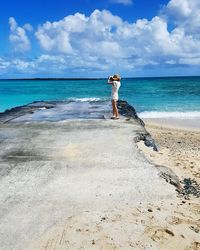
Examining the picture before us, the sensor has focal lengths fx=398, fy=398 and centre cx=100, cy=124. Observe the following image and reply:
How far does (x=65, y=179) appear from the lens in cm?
609

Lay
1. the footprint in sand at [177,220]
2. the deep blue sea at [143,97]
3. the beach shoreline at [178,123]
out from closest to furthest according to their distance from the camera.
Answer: the footprint in sand at [177,220]
the beach shoreline at [178,123]
the deep blue sea at [143,97]

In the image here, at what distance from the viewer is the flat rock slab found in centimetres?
480

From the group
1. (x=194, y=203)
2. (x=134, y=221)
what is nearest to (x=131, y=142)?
(x=194, y=203)

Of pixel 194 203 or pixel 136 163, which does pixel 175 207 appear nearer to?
pixel 194 203

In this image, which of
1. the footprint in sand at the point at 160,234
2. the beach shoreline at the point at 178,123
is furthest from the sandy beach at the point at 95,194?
the beach shoreline at the point at 178,123

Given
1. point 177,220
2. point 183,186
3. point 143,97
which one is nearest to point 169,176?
point 183,186

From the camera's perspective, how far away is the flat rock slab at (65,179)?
480 cm

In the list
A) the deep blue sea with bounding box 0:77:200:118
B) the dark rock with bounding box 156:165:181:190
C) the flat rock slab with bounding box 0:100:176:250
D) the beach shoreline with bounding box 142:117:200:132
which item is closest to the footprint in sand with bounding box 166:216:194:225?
the flat rock slab with bounding box 0:100:176:250

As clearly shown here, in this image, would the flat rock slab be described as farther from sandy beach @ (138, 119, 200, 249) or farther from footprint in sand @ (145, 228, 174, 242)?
footprint in sand @ (145, 228, 174, 242)

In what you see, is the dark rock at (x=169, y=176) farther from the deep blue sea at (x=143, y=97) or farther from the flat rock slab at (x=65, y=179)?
the deep blue sea at (x=143, y=97)

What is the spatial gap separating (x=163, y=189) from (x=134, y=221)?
A: 3.64 feet

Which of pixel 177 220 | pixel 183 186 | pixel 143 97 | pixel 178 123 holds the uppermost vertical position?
pixel 177 220

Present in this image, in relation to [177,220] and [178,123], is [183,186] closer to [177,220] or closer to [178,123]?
[177,220]

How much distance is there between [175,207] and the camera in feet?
16.9
